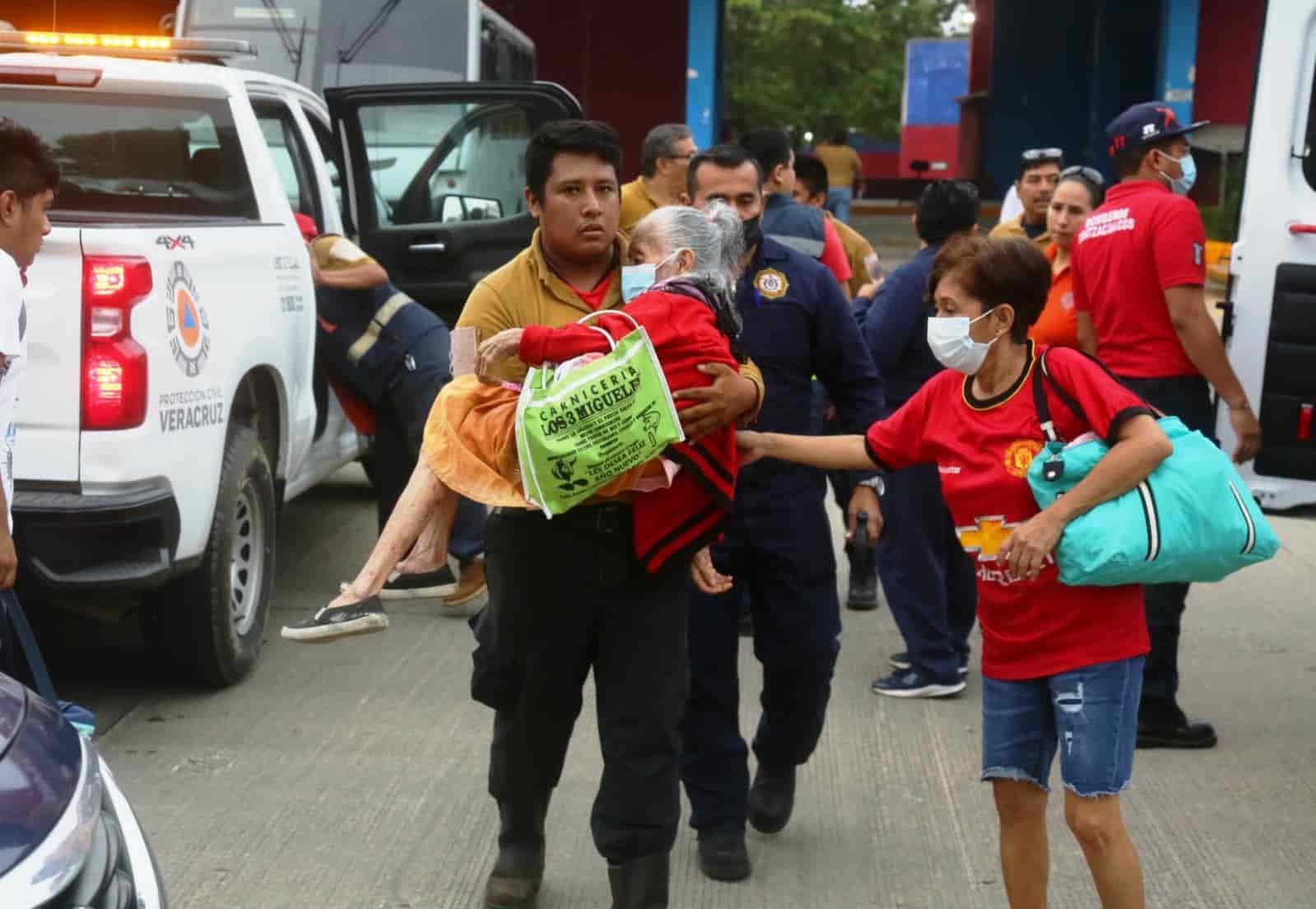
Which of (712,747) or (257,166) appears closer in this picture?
(712,747)

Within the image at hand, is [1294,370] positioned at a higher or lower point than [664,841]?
higher

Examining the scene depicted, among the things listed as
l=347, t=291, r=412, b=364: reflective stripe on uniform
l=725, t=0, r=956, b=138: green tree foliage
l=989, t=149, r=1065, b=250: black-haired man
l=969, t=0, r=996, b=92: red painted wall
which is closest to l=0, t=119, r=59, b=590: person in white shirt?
l=347, t=291, r=412, b=364: reflective stripe on uniform

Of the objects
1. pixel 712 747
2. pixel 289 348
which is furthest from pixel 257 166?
pixel 712 747

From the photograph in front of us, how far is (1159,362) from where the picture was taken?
18.7ft

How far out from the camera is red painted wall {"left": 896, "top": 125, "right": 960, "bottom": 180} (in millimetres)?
42500

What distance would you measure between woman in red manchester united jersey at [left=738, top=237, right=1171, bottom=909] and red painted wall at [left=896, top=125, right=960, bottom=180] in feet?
129

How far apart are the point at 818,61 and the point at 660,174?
4329 cm

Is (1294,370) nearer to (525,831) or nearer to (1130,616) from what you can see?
(1130,616)

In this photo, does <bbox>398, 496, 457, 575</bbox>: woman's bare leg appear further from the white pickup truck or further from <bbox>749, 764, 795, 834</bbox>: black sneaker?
the white pickup truck

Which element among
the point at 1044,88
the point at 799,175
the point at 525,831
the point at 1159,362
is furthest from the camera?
the point at 1044,88

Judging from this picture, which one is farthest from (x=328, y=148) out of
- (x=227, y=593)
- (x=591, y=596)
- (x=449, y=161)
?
(x=591, y=596)

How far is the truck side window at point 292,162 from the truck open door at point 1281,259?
3.84 metres

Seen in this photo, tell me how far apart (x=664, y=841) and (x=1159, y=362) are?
2559 mm

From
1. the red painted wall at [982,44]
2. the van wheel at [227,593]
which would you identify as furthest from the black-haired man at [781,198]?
the red painted wall at [982,44]
